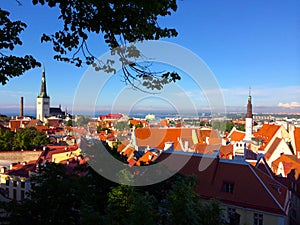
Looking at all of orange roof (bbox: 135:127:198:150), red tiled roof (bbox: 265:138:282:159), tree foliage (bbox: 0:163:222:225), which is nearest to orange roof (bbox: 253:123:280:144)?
red tiled roof (bbox: 265:138:282:159)

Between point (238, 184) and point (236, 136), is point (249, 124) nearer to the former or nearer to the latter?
point (236, 136)

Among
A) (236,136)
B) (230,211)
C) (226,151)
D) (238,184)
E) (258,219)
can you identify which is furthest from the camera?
(236,136)

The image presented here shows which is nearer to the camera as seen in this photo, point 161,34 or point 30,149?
point 161,34

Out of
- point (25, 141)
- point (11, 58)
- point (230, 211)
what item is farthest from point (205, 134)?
point (11, 58)

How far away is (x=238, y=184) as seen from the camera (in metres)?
12.5

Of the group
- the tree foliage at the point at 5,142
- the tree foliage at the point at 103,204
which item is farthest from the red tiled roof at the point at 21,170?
the tree foliage at the point at 5,142

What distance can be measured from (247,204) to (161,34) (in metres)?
9.86

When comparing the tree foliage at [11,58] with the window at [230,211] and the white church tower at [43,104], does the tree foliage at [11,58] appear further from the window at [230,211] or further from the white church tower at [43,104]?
the white church tower at [43,104]

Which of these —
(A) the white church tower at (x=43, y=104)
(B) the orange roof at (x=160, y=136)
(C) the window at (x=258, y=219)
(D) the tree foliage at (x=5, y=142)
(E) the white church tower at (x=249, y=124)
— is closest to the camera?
(C) the window at (x=258, y=219)

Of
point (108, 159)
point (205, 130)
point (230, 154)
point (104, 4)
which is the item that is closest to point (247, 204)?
point (108, 159)

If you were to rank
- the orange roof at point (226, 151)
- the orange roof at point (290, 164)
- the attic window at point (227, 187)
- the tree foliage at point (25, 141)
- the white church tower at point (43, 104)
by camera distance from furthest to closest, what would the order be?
the white church tower at point (43, 104)
the tree foliage at point (25, 141)
the orange roof at point (226, 151)
the orange roof at point (290, 164)
the attic window at point (227, 187)

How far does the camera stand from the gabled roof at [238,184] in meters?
11.5

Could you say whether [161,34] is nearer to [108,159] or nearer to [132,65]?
[132,65]

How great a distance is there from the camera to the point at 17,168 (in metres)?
22.6
